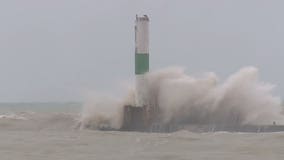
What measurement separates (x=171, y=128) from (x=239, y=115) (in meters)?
4.15

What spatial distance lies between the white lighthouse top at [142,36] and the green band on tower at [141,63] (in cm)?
13

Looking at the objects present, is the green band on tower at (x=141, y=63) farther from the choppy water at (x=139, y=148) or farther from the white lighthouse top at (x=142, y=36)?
the choppy water at (x=139, y=148)

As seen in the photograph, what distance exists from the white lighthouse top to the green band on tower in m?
0.13

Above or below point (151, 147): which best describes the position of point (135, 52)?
above

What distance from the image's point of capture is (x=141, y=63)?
32906 millimetres

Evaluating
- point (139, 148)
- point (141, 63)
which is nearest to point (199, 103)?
point (141, 63)

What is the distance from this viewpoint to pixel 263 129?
28750 millimetres

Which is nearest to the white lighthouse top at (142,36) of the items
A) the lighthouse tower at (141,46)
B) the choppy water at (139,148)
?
the lighthouse tower at (141,46)

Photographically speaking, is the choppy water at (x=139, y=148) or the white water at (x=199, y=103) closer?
the choppy water at (x=139, y=148)

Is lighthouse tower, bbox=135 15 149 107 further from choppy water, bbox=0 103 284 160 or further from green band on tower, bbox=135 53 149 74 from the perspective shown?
choppy water, bbox=0 103 284 160

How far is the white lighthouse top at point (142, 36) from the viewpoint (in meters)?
32.5

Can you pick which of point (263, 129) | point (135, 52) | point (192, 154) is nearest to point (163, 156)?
point (192, 154)

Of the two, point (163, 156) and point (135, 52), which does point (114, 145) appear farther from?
point (135, 52)

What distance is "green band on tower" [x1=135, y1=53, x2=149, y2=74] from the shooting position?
107 feet
